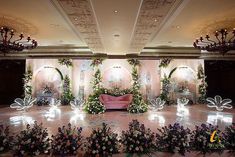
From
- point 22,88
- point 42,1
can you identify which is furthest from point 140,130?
point 22,88

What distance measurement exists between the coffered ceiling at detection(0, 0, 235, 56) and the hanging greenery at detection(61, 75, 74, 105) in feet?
14.8

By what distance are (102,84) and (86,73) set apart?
1.40m

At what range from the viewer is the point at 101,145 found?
3.91 meters

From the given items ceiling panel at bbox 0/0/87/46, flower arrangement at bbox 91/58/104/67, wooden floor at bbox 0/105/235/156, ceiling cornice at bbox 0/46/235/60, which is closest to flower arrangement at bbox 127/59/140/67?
ceiling cornice at bbox 0/46/235/60

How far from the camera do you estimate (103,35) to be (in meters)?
8.09

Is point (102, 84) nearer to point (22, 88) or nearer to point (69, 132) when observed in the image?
point (22, 88)

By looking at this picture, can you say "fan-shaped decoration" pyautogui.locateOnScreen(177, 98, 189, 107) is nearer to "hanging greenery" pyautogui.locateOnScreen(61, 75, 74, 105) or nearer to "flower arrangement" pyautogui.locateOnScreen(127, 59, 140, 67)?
"flower arrangement" pyautogui.locateOnScreen(127, 59, 140, 67)

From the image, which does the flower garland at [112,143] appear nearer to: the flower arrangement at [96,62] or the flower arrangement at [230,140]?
the flower arrangement at [230,140]

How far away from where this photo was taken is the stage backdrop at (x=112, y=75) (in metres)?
13.2

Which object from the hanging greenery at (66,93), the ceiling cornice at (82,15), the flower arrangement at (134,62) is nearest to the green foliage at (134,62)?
the flower arrangement at (134,62)

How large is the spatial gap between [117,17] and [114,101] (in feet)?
18.5

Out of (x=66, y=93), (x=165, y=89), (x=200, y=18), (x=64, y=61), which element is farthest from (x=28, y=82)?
(x=200, y=18)

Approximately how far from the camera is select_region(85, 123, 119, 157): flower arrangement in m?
3.83

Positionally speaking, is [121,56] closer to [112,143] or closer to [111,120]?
[111,120]
